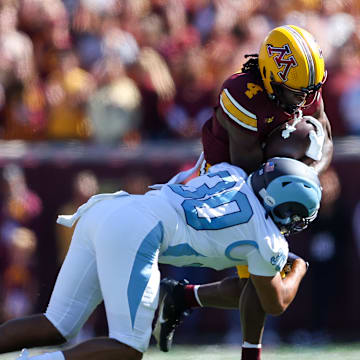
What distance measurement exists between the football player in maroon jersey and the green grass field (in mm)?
1067

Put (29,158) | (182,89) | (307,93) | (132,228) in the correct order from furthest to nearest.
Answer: (182,89) → (29,158) → (307,93) → (132,228)

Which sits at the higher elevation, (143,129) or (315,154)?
(315,154)

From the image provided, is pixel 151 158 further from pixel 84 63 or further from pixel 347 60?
pixel 347 60

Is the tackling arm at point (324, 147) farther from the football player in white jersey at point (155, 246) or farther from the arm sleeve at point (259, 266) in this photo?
the arm sleeve at point (259, 266)

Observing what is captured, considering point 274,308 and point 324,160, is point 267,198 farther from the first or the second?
point 324,160

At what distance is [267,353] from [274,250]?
233 cm

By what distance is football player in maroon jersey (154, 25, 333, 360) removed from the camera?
15.7 feet

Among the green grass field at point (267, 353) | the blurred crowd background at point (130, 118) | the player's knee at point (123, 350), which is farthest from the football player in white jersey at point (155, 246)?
the blurred crowd background at point (130, 118)

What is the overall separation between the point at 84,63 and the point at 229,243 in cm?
383

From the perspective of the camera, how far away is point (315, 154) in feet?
16.8

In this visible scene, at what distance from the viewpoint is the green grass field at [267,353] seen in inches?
245

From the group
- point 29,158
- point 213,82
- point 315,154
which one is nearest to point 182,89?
point 213,82

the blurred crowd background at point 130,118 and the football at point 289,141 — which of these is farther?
the blurred crowd background at point 130,118

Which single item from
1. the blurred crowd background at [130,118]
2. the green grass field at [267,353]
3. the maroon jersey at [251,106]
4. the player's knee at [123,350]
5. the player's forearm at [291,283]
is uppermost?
the maroon jersey at [251,106]
